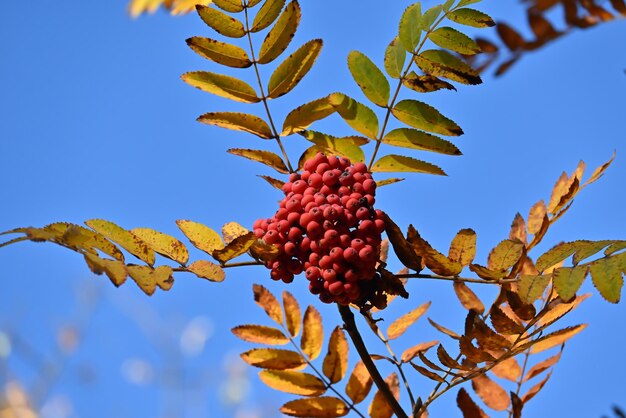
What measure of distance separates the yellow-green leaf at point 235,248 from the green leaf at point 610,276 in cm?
59

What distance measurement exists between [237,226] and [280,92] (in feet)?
1.05

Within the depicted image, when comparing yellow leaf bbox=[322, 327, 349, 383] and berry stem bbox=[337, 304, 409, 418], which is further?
yellow leaf bbox=[322, 327, 349, 383]

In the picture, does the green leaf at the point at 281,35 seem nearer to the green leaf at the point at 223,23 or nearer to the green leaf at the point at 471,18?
the green leaf at the point at 223,23

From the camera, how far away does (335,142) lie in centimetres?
185

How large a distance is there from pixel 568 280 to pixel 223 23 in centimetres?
94

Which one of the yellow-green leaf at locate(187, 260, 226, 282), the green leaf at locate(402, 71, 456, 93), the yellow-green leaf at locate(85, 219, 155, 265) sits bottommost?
the yellow-green leaf at locate(187, 260, 226, 282)

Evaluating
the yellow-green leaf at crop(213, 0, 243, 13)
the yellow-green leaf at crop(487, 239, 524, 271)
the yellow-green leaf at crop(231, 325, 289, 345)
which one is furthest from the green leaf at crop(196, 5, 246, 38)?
the yellow-green leaf at crop(487, 239, 524, 271)

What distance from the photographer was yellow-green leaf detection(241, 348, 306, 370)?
1.83 m

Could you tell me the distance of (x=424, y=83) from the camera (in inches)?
72.3

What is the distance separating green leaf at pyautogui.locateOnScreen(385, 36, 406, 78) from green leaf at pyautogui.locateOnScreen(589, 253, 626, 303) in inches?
24.3

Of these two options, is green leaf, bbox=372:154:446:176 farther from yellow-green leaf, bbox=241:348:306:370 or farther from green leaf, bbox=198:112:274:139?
yellow-green leaf, bbox=241:348:306:370

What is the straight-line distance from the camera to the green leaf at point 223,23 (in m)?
1.90

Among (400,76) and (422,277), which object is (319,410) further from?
(400,76)

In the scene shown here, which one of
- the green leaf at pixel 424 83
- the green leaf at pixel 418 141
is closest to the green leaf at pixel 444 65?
the green leaf at pixel 424 83
